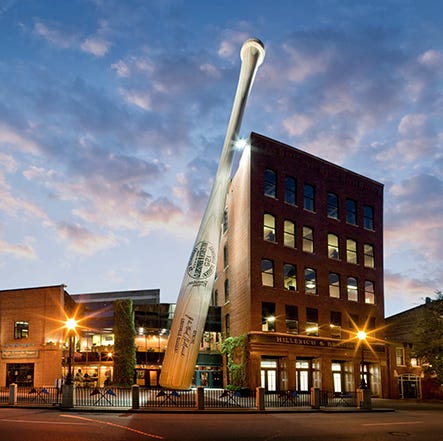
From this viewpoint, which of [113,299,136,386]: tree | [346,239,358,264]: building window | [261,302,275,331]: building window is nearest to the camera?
[261,302,275,331]: building window

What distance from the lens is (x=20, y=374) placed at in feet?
140

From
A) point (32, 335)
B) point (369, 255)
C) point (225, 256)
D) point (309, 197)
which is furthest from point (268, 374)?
point (32, 335)

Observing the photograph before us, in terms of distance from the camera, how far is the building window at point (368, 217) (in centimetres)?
4816

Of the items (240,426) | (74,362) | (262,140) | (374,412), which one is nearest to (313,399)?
(374,412)

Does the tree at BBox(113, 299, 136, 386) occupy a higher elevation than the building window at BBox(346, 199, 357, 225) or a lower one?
lower

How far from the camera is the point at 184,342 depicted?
30.0m

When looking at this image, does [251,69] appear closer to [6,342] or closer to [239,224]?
[239,224]

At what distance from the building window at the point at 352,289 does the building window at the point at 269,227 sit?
9.49m

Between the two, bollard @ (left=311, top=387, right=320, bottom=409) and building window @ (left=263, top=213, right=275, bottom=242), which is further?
building window @ (left=263, top=213, right=275, bottom=242)

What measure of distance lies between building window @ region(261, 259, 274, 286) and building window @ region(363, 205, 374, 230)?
12121 mm

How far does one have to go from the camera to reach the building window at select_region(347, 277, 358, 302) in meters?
45.8

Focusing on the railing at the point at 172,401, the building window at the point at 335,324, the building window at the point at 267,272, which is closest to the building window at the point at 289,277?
the building window at the point at 267,272

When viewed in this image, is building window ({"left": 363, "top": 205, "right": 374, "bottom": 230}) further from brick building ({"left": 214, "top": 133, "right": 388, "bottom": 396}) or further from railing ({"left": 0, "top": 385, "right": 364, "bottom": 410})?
railing ({"left": 0, "top": 385, "right": 364, "bottom": 410})

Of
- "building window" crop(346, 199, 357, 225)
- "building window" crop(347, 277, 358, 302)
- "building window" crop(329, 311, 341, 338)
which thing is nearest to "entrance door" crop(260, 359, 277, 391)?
"building window" crop(329, 311, 341, 338)
